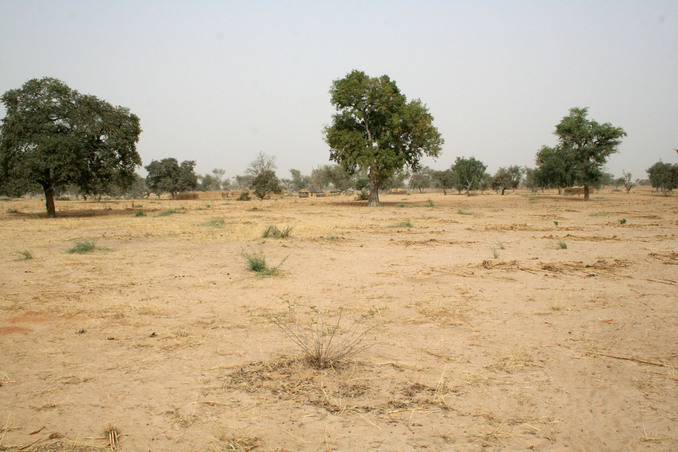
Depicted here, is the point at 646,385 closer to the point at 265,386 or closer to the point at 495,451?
the point at 495,451

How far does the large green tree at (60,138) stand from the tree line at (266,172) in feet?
0.16

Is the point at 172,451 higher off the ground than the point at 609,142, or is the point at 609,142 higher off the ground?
the point at 609,142

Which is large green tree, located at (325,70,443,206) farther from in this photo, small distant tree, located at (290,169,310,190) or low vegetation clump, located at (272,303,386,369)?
small distant tree, located at (290,169,310,190)

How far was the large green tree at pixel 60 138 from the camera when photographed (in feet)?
69.1

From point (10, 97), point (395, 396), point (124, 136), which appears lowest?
point (395, 396)

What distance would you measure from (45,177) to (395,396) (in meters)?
24.8

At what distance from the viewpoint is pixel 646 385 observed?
11.4ft

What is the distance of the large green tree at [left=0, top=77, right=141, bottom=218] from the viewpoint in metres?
21.0

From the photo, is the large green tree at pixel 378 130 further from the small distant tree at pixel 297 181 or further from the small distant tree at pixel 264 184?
the small distant tree at pixel 297 181

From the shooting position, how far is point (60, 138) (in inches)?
840

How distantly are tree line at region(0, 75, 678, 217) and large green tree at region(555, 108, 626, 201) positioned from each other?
0.08 m

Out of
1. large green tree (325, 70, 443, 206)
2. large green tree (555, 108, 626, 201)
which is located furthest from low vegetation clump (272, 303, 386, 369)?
large green tree (555, 108, 626, 201)

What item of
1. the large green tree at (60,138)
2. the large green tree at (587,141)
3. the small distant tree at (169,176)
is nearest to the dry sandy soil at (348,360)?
the large green tree at (60,138)

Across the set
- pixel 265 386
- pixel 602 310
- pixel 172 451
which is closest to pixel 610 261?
pixel 602 310
